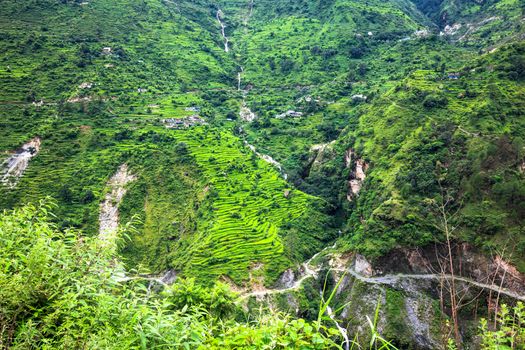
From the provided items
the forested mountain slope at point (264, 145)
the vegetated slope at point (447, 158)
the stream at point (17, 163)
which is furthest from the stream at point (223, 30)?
the stream at point (17, 163)

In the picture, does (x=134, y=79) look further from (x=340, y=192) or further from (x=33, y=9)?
(x=340, y=192)

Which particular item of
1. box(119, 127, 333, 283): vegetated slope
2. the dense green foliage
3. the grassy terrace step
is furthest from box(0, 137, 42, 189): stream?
the dense green foliage

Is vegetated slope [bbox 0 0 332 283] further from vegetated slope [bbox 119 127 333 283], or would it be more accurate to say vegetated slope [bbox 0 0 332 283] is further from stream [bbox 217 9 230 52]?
stream [bbox 217 9 230 52]

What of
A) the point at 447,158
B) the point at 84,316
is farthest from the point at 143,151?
the point at 84,316

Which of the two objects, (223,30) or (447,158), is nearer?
(447,158)

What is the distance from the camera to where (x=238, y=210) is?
2016 inches

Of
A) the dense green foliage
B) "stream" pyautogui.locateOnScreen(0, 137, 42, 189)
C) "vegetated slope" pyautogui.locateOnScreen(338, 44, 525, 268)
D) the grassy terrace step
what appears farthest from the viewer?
"stream" pyautogui.locateOnScreen(0, 137, 42, 189)

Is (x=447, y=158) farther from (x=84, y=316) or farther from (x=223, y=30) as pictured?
(x=223, y=30)

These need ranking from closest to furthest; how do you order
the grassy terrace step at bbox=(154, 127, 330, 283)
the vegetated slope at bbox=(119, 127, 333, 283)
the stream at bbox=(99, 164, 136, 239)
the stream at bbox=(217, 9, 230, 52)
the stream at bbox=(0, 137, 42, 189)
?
1. the grassy terrace step at bbox=(154, 127, 330, 283)
2. the vegetated slope at bbox=(119, 127, 333, 283)
3. the stream at bbox=(99, 164, 136, 239)
4. the stream at bbox=(0, 137, 42, 189)
5. the stream at bbox=(217, 9, 230, 52)

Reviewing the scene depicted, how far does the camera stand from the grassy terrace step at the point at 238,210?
43.5 meters

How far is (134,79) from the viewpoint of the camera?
78.4 metres

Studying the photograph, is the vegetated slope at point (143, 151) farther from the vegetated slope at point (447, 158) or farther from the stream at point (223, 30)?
Result: the stream at point (223, 30)

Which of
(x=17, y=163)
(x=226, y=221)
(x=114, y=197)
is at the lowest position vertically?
(x=114, y=197)

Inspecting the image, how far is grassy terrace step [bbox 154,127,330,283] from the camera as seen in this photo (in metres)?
43.5
